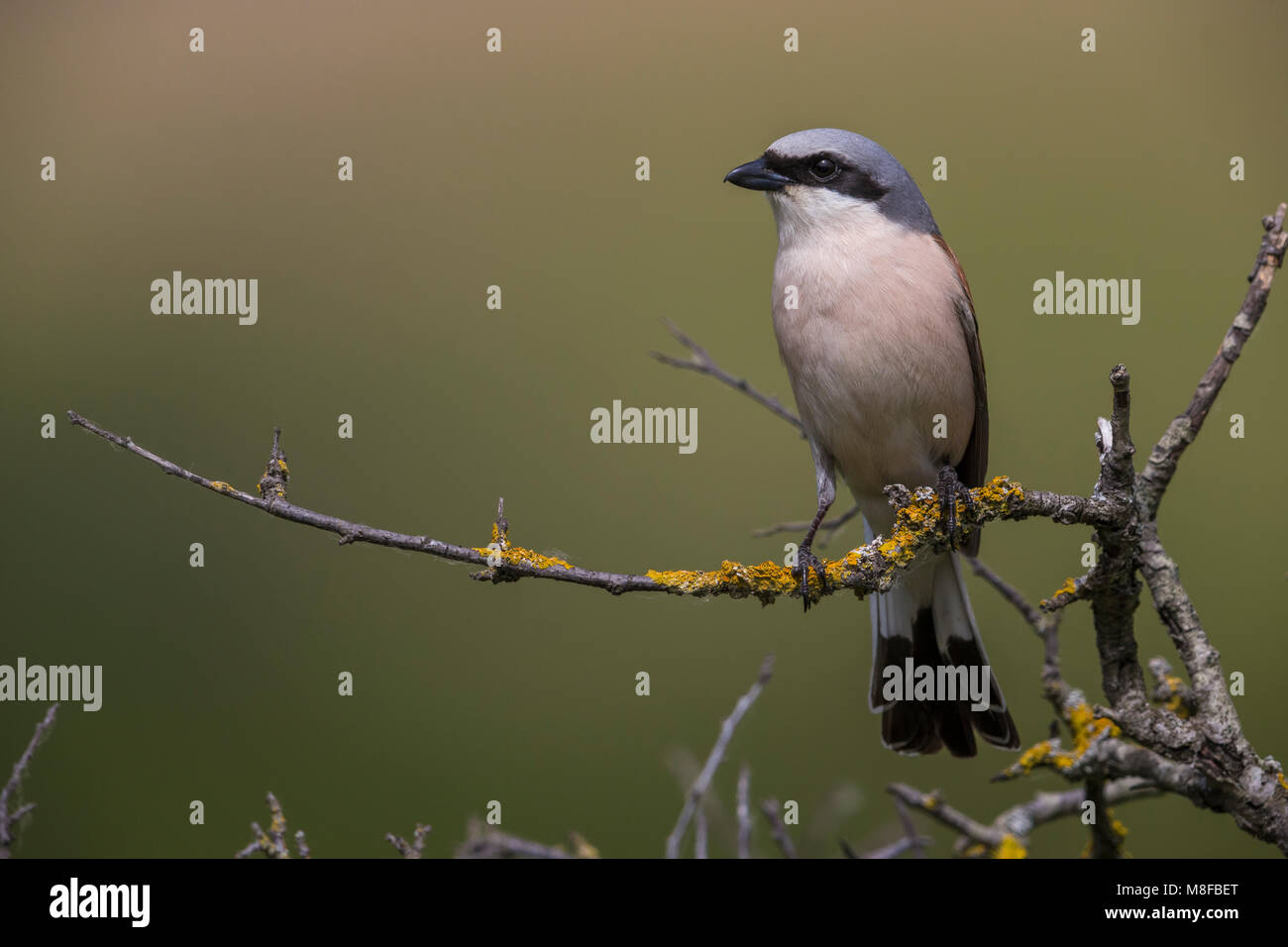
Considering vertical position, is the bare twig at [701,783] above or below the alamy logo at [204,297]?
below

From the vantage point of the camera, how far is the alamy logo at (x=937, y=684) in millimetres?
2672

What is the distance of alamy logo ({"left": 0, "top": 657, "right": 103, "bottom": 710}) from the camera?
127 inches

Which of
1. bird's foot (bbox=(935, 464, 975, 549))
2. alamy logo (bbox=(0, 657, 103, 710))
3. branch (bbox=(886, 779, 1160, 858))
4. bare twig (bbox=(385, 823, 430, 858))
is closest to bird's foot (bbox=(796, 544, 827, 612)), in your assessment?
bird's foot (bbox=(935, 464, 975, 549))

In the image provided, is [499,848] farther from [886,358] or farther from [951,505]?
[886,358]

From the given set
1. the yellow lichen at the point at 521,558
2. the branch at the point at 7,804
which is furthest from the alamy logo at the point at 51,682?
the yellow lichen at the point at 521,558

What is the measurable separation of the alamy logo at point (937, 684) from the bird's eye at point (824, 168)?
1269 mm

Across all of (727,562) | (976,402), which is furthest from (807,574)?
(976,402)

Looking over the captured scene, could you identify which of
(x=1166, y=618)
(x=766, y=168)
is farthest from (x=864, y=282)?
(x=1166, y=618)

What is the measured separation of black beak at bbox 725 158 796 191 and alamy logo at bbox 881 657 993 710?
1.27 meters

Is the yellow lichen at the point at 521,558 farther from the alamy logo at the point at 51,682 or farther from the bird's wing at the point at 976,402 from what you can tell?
the alamy logo at the point at 51,682

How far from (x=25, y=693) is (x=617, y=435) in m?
1.92

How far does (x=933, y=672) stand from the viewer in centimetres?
283

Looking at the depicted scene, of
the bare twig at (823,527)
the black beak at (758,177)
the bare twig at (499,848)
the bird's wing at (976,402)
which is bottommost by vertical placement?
the bare twig at (499,848)

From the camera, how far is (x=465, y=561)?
5.54 ft
